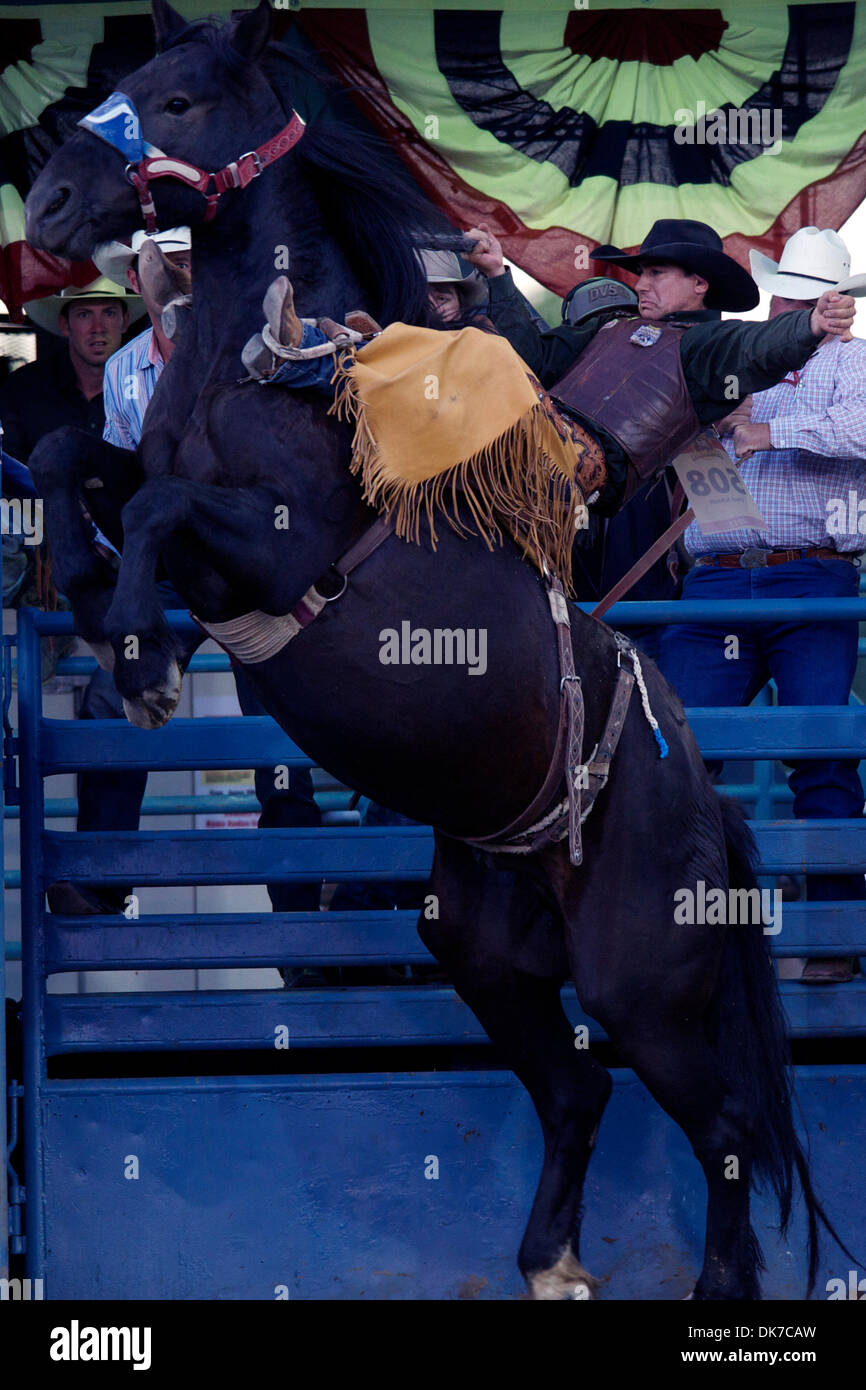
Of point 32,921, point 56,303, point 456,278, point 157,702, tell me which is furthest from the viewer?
point 56,303

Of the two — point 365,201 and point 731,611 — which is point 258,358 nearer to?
point 365,201

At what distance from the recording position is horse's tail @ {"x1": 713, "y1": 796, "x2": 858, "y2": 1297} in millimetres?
3965

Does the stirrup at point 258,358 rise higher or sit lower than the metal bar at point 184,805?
higher

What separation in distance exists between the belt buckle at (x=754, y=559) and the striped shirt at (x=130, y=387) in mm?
1813

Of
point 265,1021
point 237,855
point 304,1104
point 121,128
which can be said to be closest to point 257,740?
point 237,855

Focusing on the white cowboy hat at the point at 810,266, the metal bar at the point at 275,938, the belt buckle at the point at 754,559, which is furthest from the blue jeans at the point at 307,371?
the white cowboy hat at the point at 810,266

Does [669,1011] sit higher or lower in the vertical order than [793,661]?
lower

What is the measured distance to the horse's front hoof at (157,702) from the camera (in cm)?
328

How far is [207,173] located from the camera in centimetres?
340

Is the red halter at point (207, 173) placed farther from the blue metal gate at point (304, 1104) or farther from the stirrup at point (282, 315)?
the blue metal gate at point (304, 1104)

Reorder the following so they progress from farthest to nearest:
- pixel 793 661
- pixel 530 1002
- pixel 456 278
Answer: pixel 793 661 → pixel 456 278 → pixel 530 1002

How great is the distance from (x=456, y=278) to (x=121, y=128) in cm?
103

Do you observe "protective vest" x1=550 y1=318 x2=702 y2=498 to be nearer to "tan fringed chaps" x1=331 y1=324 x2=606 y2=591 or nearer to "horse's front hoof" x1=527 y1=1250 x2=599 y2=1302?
"tan fringed chaps" x1=331 y1=324 x2=606 y2=591
